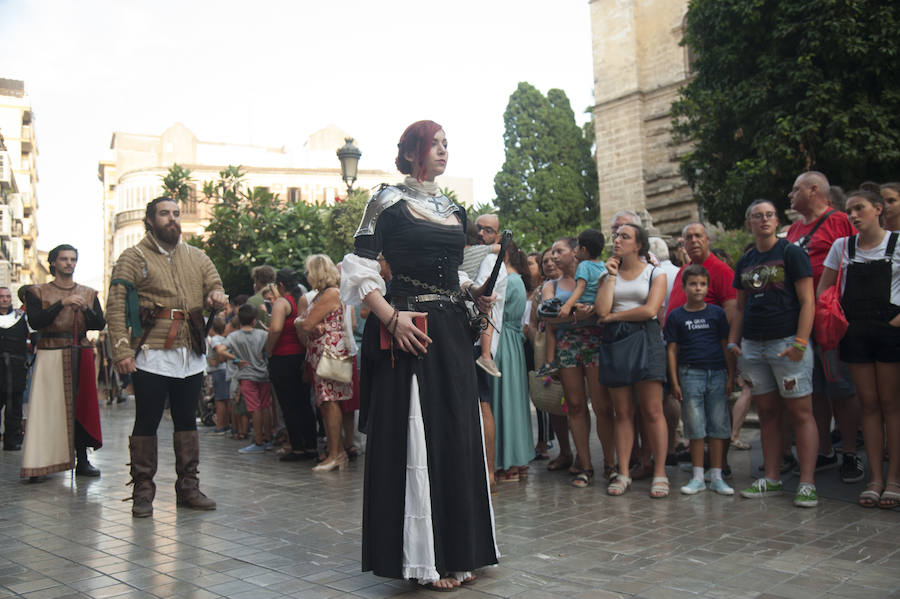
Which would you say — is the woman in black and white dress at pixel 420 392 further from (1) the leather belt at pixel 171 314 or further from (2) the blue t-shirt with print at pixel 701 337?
(2) the blue t-shirt with print at pixel 701 337

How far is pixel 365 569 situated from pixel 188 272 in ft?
10.3

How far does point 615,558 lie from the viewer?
14.0 ft

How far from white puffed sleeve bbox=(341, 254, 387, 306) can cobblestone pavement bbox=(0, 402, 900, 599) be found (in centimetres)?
148

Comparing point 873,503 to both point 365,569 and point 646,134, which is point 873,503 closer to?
point 365,569

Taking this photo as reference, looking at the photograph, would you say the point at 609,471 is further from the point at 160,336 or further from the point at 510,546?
the point at 160,336

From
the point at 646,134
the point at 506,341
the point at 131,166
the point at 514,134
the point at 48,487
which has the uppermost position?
the point at 131,166

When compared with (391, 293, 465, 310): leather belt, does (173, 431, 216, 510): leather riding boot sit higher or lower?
lower

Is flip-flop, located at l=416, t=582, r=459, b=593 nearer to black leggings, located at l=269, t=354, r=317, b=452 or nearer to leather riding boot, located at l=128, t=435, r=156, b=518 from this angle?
leather riding boot, located at l=128, t=435, r=156, b=518

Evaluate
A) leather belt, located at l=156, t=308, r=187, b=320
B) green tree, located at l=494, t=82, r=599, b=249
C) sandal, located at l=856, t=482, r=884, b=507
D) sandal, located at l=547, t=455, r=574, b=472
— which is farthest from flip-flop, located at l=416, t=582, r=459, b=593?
green tree, located at l=494, t=82, r=599, b=249

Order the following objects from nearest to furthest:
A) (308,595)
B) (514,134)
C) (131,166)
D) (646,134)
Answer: (308,595) → (646,134) → (514,134) → (131,166)

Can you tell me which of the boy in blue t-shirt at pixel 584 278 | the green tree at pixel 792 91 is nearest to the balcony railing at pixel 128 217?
the green tree at pixel 792 91

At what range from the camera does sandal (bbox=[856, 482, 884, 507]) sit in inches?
206

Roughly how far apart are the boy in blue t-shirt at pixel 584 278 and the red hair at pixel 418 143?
2.51 metres

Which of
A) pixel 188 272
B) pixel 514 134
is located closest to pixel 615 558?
pixel 188 272
